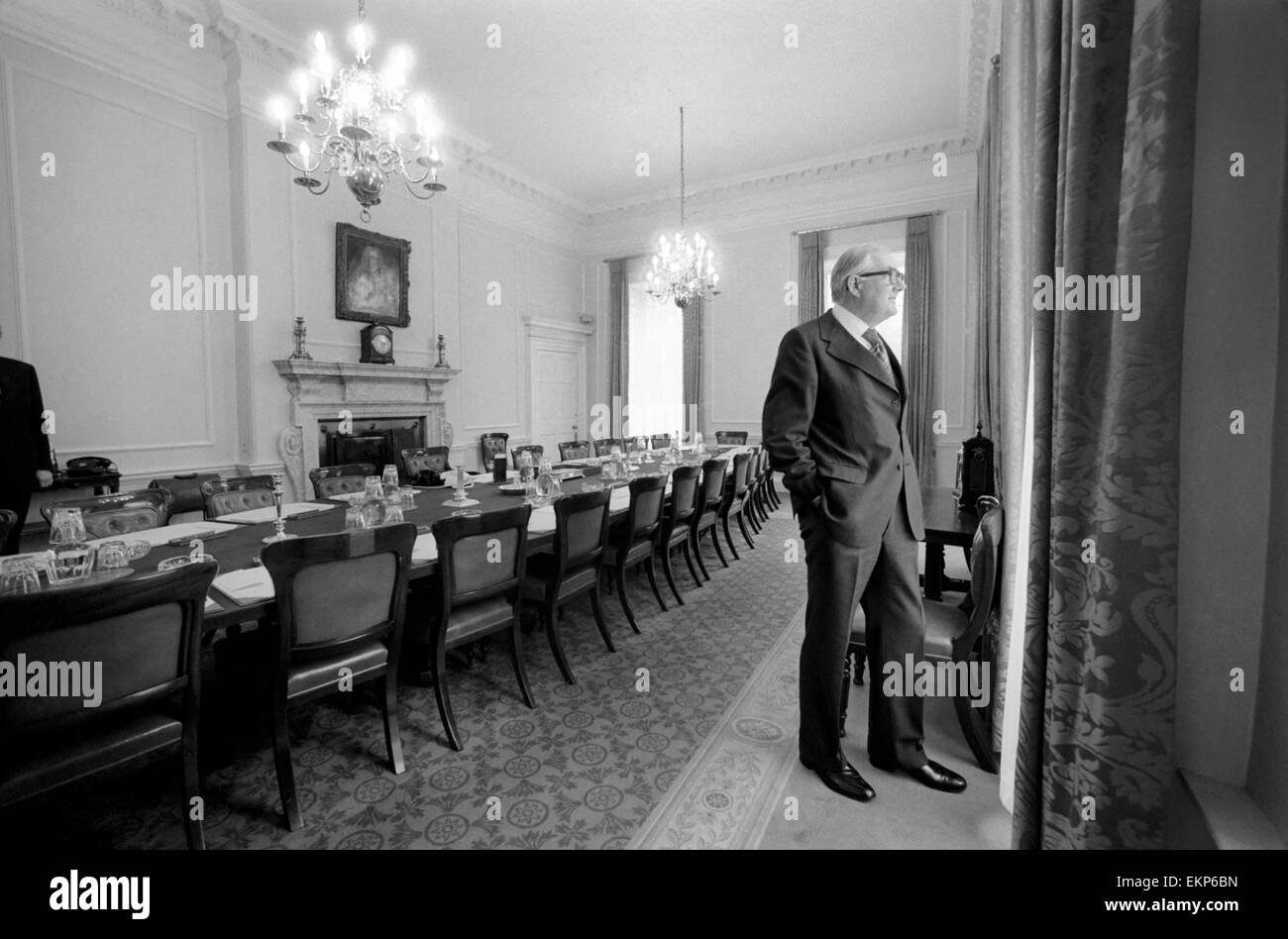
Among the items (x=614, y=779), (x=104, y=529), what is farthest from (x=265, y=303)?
(x=614, y=779)

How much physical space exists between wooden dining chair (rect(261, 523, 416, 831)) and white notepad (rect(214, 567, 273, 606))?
0.08m

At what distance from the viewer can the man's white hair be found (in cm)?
180

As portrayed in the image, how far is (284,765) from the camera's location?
1768 mm

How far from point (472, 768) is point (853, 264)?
7.21ft

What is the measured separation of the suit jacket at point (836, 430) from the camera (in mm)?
1737

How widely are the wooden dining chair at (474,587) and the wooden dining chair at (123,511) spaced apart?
157 centimetres

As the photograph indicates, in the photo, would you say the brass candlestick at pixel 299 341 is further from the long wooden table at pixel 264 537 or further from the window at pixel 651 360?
the window at pixel 651 360

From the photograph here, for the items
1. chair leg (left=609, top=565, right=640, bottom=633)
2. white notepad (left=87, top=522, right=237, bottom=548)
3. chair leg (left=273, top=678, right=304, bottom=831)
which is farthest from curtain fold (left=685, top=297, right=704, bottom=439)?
chair leg (left=273, top=678, right=304, bottom=831)

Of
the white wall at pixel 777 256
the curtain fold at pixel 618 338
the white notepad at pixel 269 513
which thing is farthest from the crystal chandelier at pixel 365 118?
the curtain fold at pixel 618 338

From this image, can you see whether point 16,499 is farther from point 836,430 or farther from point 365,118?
point 836,430

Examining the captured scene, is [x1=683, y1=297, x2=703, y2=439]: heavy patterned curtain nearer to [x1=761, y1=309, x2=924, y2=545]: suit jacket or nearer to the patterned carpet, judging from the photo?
the patterned carpet

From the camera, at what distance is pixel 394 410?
652 centimetres

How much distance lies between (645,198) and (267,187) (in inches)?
208
